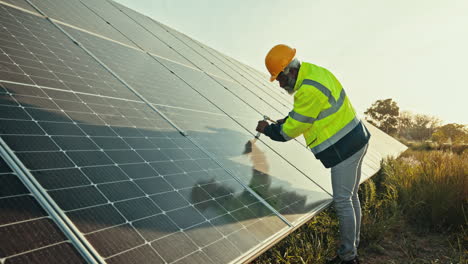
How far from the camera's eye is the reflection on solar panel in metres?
2.14

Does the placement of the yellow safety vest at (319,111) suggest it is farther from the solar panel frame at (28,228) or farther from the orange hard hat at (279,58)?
the solar panel frame at (28,228)

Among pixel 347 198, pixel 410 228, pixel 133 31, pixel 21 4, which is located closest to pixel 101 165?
pixel 347 198

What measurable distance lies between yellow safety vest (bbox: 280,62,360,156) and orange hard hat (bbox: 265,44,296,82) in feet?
0.82

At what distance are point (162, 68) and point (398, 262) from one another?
20.0 ft

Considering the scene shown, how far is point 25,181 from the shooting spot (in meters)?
2.18

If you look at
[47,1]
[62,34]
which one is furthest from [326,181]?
[47,1]

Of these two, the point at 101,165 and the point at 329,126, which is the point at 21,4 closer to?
the point at 101,165

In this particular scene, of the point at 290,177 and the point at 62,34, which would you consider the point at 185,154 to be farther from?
the point at 62,34

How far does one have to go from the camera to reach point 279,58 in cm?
464

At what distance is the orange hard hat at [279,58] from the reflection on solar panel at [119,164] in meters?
1.54

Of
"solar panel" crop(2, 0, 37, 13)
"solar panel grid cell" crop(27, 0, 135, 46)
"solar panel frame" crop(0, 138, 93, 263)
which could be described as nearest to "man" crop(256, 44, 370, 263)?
"solar panel frame" crop(0, 138, 93, 263)

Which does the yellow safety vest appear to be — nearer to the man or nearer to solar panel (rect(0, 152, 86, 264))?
the man

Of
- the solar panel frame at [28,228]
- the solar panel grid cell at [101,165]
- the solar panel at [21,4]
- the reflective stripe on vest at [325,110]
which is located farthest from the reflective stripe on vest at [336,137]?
the solar panel at [21,4]

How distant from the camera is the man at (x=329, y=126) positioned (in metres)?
4.37
